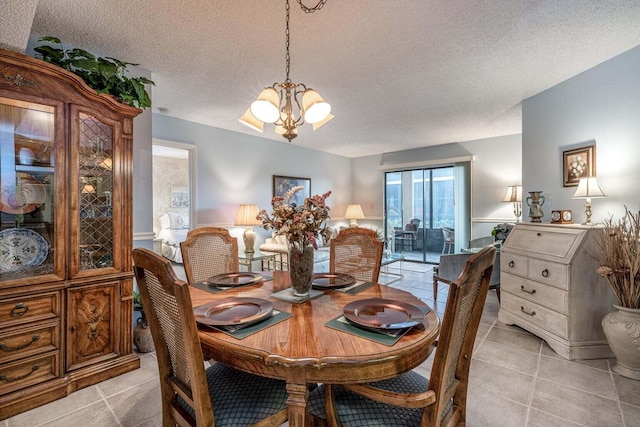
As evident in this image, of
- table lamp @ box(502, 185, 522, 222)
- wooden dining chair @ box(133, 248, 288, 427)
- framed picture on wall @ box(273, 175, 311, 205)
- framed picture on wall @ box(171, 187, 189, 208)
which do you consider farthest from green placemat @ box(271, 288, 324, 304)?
framed picture on wall @ box(171, 187, 189, 208)

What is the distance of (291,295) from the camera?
1.60 metres

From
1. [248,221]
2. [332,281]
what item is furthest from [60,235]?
[248,221]

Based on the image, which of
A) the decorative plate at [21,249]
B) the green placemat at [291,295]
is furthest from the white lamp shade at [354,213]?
the decorative plate at [21,249]

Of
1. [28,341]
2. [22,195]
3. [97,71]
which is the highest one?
[97,71]

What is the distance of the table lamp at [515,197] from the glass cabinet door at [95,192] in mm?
5372

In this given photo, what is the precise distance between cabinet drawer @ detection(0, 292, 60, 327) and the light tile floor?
21.6 inches

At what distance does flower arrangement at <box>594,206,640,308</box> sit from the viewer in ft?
6.72

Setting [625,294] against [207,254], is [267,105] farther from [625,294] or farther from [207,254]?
[625,294]

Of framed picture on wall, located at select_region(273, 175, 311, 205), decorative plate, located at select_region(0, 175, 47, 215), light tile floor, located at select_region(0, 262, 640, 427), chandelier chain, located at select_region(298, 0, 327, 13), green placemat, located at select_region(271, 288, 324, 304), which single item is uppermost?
chandelier chain, located at select_region(298, 0, 327, 13)

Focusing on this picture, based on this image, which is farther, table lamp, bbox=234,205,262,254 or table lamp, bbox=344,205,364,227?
table lamp, bbox=344,205,364,227

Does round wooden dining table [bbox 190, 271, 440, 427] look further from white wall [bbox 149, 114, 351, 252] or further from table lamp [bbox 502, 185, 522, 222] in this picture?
table lamp [bbox 502, 185, 522, 222]

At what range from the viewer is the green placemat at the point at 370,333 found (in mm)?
1076

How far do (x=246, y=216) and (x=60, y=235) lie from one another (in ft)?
8.60

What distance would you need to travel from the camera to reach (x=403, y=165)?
6453 millimetres
